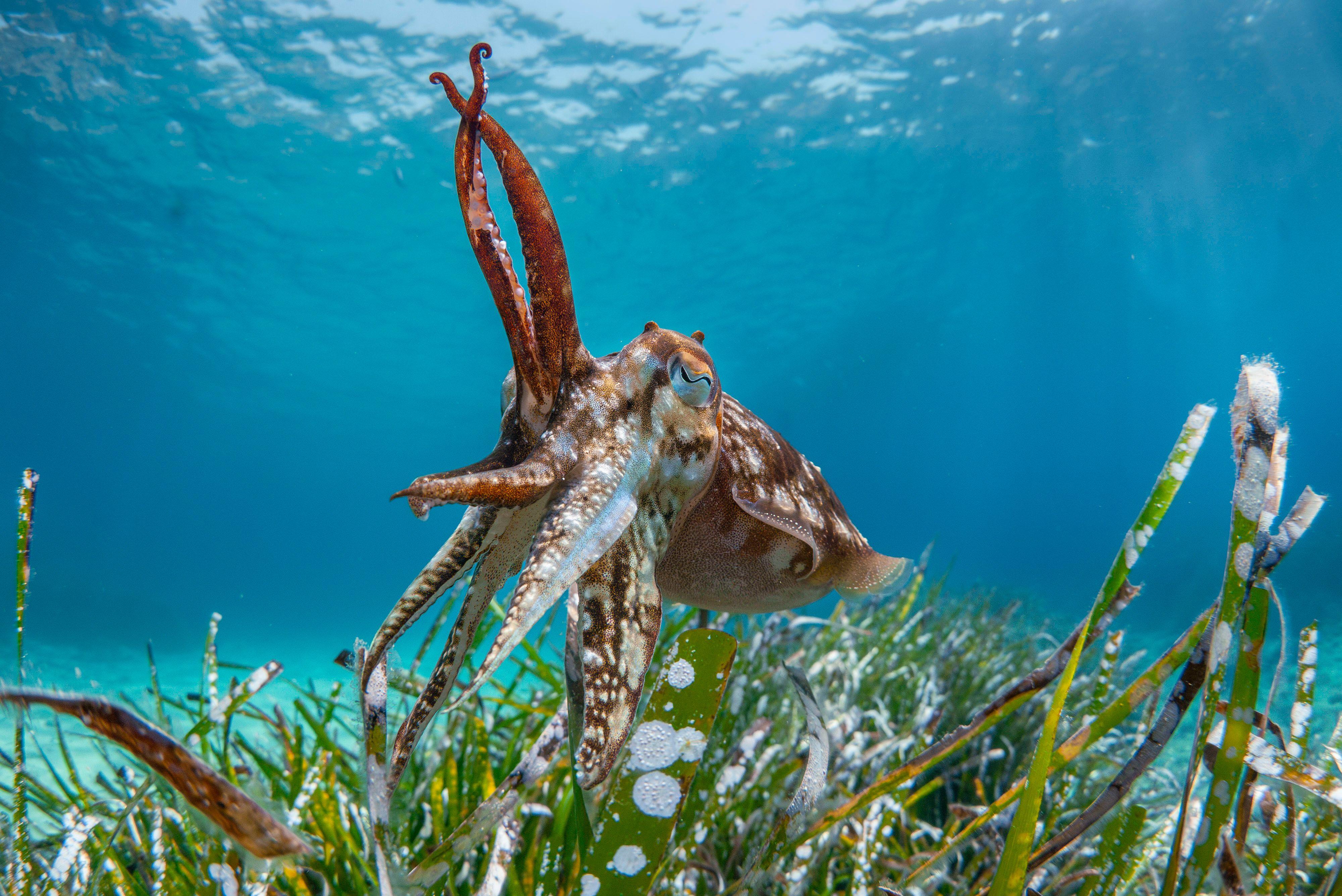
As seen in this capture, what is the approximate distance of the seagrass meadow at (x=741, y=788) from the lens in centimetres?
92

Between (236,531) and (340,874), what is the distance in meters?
134

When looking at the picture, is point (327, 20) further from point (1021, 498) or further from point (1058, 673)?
point (1021, 498)

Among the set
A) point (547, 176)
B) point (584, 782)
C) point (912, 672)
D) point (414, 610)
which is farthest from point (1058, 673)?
point (547, 176)

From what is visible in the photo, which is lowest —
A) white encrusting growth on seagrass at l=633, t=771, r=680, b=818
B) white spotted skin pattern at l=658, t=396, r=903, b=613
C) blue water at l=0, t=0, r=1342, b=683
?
white encrusting growth on seagrass at l=633, t=771, r=680, b=818

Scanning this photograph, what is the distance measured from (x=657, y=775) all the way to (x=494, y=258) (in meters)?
0.81

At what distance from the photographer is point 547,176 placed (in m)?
24.1

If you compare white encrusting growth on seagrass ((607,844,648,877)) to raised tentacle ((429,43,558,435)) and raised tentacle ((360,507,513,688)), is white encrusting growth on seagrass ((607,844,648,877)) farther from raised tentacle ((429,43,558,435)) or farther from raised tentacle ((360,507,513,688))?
raised tentacle ((429,43,558,435))

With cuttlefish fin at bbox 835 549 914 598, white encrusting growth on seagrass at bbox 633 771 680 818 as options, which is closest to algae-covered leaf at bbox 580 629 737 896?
white encrusting growth on seagrass at bbox 633 771 680 818

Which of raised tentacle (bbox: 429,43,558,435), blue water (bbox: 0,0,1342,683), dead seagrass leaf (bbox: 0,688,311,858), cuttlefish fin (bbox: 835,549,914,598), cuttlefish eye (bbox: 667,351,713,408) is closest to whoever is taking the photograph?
dead seagrass leaf (bbox: 0,688,311,858)

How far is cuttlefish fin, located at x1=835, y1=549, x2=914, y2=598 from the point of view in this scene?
1.53m

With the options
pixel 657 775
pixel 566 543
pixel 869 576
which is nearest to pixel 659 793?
pixel 657 775

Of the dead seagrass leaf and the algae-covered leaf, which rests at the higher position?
the algae-covered leaf

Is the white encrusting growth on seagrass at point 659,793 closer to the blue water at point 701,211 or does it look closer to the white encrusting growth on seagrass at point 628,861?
the white encrusting growth on seagrass at point 628,861

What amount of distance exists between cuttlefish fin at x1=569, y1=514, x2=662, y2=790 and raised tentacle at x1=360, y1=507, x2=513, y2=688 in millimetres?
198
